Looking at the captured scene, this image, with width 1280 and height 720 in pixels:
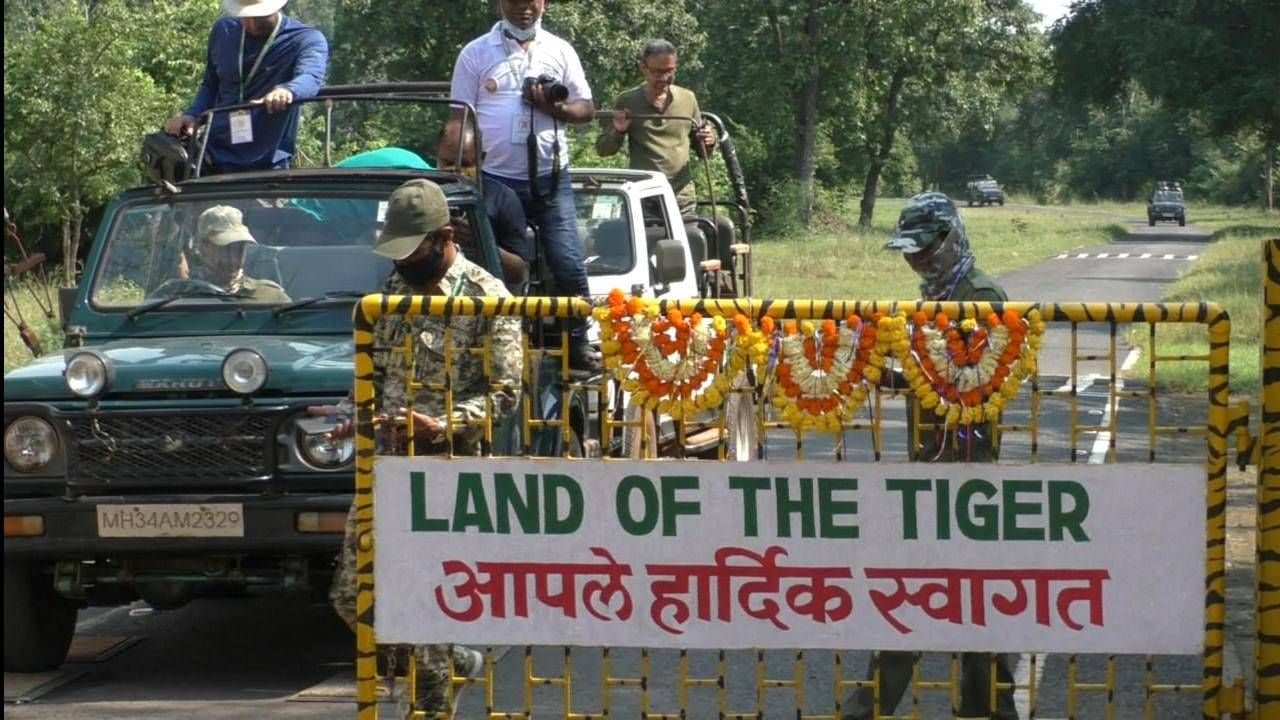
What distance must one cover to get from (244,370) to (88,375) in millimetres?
597

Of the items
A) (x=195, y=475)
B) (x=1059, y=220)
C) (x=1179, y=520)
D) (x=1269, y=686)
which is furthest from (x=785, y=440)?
(x=1059, y=220)

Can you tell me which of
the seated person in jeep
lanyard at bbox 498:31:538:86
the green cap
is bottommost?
the seated person in jeep

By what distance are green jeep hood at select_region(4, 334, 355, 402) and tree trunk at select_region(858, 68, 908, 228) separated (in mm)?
61372

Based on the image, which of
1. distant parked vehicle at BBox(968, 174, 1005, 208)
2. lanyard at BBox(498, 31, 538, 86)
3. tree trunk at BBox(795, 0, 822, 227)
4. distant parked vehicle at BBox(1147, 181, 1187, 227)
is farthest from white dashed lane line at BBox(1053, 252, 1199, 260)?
distant parked vehicle at BBox(968, 174, 1005, 208)

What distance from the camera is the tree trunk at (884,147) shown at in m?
69.2

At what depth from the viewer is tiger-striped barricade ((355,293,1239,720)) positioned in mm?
5125

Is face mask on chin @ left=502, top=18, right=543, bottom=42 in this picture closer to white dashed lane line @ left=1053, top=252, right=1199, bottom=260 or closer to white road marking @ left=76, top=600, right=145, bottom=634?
white road marking @ left=76, top=600, right=145, bottom=634

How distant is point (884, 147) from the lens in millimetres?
71688

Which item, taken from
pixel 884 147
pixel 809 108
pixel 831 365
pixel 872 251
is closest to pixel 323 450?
pixel 831 365

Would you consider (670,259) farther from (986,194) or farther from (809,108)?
(986,194)

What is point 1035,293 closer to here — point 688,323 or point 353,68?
point 353,68

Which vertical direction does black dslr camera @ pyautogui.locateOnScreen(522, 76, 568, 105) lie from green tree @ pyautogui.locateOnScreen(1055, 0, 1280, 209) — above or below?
below

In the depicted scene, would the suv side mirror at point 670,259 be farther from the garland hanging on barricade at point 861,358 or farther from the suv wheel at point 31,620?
the garland hanging on barricade at point 861,358

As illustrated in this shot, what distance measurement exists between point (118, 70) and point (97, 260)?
58.8 feet
